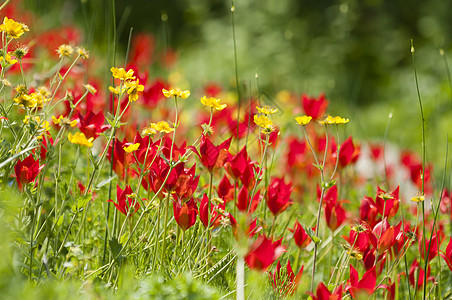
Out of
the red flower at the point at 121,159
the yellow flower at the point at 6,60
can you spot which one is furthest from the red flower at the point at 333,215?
the yellow flower at the point at 6,60

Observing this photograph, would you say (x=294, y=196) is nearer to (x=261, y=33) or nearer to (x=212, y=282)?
(x=212, y=282)

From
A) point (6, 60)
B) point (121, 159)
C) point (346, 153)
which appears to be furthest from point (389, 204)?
point (6, 60)

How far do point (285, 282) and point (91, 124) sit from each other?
22.2 inches

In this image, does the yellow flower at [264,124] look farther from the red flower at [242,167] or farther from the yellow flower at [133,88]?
the yellow flower at [133,88]

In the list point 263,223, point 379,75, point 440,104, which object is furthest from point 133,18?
point 263,223

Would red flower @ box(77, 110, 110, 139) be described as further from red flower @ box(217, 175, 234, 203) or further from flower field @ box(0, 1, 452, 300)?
red flower @ box(217, 175, 234, 203)

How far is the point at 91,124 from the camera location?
126 centimetres

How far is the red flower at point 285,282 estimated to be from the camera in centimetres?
118

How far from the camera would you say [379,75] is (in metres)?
6.48

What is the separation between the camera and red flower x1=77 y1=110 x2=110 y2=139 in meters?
1.24

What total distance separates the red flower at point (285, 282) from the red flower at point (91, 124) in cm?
51

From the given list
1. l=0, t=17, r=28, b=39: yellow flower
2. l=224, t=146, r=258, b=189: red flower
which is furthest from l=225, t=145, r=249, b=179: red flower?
l=0, t=17, r=28, b=39: yellow flower

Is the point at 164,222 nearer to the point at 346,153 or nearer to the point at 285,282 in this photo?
the point at 285,282

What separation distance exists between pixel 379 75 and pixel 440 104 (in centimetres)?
162
